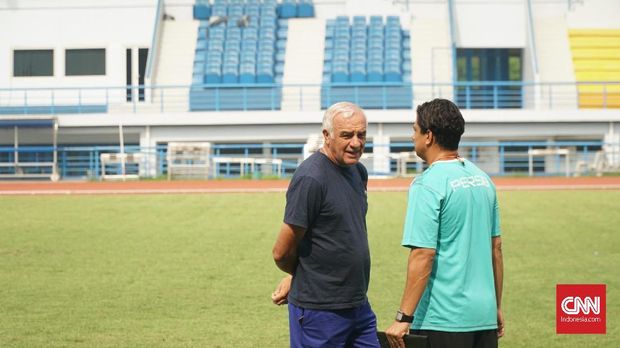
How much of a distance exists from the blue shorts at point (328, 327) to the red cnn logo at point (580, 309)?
4.16 metres

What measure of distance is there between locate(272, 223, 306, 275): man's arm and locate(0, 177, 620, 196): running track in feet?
55.6

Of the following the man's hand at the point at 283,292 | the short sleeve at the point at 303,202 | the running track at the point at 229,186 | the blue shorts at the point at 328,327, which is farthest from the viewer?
the running track at the point at 229,186

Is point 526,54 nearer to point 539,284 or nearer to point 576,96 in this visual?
point 576,96

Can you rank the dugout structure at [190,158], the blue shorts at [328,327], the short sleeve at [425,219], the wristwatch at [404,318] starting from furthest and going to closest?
the dugout structure at [190,158]
the blue shorts at [328,327]
the wristwatch at [404,318]
the short sleeve at [425,219]

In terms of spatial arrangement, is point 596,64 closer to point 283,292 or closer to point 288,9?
point 288,9

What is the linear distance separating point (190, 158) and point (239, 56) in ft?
30.4

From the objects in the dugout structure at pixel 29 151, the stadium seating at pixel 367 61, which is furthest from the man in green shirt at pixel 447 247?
the stadium seating at pixel 367 61

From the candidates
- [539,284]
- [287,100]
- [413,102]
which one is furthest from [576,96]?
[539,284]

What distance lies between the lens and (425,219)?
464 cm

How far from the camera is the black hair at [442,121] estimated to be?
4.74m

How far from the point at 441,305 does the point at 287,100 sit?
3049 centimetres

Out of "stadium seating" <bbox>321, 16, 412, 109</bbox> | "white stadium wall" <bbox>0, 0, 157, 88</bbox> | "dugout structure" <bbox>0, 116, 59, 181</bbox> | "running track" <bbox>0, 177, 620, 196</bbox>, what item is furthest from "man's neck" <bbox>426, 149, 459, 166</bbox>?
"white stadium wall" <bbox>0, 0, 157, 88</bbox>

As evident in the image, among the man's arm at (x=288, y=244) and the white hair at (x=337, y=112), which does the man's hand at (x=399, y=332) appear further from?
the white hair at (x=337, y=112)

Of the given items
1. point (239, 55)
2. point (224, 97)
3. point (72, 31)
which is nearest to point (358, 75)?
point (224, 97)
